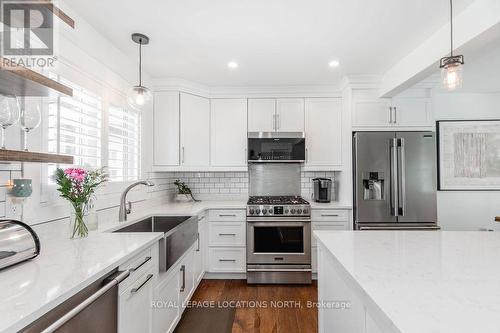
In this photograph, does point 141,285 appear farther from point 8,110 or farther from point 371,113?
point 371,113

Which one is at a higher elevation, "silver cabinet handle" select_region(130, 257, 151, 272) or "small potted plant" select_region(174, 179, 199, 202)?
"small potted plant" select_region(174, 179, 199, 202)

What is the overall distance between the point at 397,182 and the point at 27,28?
3471 millimetres

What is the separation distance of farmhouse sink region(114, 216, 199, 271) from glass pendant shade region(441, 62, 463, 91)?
6.61ft

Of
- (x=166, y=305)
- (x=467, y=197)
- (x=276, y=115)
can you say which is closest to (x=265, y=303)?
(x=166, y=305)

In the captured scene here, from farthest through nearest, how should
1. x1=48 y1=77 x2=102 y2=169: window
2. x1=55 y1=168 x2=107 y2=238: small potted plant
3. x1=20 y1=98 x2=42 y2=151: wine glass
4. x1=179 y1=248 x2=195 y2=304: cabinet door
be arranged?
x1=179 y1=248 x2=195 y2=304: cabinet door → x1=48 y1=77 x2=102 y2=169: window → x1=55 y1=168 x2=107 y2=238: small potted plant → x1=20 y1=98 x2=42 y2=151: wine glass

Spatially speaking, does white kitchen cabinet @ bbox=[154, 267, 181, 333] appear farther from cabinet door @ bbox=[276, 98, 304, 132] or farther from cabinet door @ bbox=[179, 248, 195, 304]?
cabinet door @ bbox=[276, 98, 304, 132]

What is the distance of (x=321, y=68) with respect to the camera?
2916 millimetres

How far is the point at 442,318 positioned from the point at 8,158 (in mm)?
1584

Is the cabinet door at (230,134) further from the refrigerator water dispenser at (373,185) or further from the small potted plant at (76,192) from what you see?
the small potted plant at (76,192)

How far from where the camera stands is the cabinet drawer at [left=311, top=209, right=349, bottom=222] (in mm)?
3150

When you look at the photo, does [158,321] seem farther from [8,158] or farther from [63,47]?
[63,47]

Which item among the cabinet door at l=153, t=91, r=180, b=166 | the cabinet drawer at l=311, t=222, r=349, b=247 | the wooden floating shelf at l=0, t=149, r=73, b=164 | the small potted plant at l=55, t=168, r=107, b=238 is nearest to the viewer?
the wooden floating shelf at l=0, t=149, r=73, b=164

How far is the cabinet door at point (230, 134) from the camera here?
3506 millimetres

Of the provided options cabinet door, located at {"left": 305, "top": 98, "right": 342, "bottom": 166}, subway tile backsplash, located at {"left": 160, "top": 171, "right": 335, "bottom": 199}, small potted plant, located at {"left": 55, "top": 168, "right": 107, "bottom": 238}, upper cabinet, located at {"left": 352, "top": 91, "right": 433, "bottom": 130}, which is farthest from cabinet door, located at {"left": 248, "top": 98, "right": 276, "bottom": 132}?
small potted plant, located at {"left": 55, "top": 168, "right": 107, "bottom": 238}
